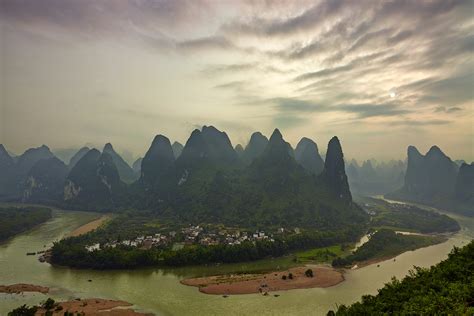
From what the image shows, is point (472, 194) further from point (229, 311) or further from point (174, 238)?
point (229, 311)

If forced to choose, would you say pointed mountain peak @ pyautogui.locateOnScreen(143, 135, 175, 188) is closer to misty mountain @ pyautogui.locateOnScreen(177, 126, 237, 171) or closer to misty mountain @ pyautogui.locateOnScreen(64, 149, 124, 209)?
misty mountain @ pyautogui.locateOnScreen(177, 126, 237, 171)

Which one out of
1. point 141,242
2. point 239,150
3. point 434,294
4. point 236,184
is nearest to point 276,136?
point 236,184

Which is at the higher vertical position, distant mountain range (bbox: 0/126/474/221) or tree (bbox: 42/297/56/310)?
distant mountain range (bbox: 0/126/474/221)

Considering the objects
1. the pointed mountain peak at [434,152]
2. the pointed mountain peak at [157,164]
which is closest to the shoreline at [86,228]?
the pointed mountain peak at [157,164]

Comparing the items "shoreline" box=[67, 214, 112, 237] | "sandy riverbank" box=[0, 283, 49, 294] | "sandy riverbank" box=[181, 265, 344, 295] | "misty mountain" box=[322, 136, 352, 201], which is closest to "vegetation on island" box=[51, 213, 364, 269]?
"shoreline" box=[67, 214, 112, 237]

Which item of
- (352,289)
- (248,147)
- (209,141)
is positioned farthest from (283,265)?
(248,147)

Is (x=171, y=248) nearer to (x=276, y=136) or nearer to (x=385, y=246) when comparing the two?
(x=385, y=246)
